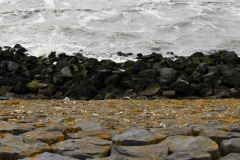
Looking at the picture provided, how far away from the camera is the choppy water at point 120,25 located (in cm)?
2481

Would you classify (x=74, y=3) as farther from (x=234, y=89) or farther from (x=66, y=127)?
(x=66, y=127)

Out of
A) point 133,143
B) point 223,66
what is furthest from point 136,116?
point 223,66

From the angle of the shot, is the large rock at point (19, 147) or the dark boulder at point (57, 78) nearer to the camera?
the large rock at point (19, 147)

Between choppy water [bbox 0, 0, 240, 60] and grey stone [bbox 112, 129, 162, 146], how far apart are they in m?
17.2

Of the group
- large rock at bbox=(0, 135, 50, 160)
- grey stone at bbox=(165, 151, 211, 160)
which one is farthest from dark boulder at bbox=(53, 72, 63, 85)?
grey stone at bbox=(165, 151, 211, 160)

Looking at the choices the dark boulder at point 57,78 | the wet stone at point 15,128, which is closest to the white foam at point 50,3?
the dark boulder at point 57,78

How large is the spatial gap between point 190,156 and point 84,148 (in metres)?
1.20

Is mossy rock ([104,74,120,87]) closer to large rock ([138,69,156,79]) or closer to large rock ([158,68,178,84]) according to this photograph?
large rock ([138,69,156,79])

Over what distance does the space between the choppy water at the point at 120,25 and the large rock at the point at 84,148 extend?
690 inches

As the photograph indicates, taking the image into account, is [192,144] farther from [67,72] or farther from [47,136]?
[67,72]

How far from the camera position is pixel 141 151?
4684 mm

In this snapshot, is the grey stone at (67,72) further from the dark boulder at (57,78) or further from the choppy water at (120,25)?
the choppy water at (120,25)

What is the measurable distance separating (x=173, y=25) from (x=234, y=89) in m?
13.6

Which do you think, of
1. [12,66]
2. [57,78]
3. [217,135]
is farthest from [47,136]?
[12,66]
